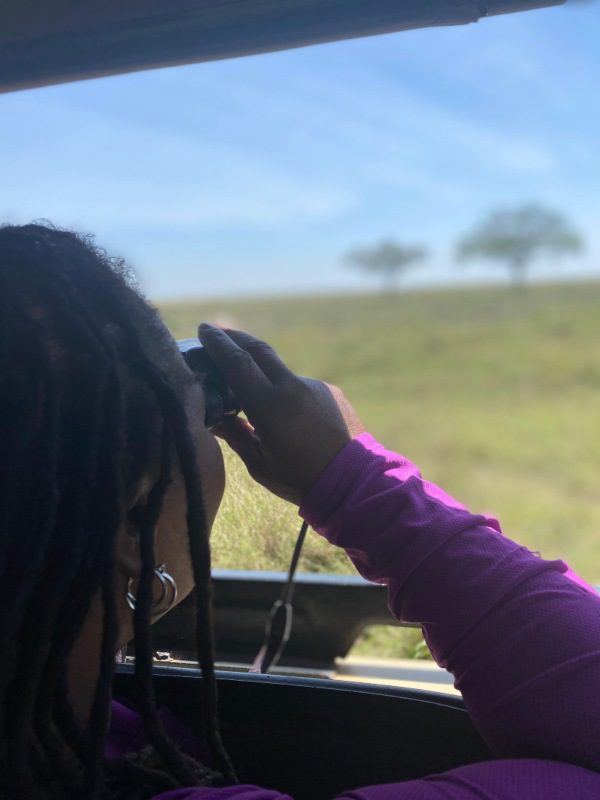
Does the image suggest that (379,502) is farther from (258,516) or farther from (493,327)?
(493,327)

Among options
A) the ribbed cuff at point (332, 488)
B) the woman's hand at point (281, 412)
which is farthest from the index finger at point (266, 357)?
the ribbed cuff at point (332, 488)

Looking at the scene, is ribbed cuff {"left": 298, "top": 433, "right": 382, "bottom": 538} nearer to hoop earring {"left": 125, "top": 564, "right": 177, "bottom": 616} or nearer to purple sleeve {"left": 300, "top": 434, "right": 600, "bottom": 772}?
purple sleeve {"left": 300, "top": 434, "right": 600, "bottom": 772}

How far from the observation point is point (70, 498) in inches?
35.1

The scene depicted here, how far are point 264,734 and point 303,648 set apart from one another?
719mm

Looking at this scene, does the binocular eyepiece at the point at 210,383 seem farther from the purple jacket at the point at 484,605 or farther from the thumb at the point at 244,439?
the purple jacket at the point at 484,605

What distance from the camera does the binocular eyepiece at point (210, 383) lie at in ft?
3.76

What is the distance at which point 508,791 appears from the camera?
0.86 m

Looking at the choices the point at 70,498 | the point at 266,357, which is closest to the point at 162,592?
the point at 70,498

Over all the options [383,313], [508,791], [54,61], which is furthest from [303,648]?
[383,313]

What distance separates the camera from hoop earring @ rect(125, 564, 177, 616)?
1023 millimetres

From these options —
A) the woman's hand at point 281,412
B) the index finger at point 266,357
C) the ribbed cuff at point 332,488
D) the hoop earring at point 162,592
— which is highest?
the index finger at point 266,357

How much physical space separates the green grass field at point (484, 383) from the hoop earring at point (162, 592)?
430 cm

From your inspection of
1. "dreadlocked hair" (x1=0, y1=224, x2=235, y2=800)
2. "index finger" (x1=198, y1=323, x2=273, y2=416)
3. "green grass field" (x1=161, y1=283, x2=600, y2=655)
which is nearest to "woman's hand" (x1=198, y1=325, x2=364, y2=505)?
"index finger" (x1=198, y1=323, x2=273, y2=416)

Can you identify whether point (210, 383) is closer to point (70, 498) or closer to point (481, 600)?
point (70, 498)
